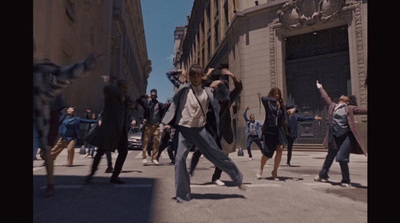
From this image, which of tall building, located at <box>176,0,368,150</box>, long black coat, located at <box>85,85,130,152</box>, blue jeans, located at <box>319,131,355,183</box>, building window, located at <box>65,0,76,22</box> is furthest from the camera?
building window, located at <box>65,0,76,22</box>

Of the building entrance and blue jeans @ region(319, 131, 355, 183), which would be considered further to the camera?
the building entrance

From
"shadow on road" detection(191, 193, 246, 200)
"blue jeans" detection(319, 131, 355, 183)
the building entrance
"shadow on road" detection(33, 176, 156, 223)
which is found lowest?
"shadow on road" detection(191, 193, 246, 200)

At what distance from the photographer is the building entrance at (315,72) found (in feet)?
52.7

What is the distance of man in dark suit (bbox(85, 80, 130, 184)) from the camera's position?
5.12 meters

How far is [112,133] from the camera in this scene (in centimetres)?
515

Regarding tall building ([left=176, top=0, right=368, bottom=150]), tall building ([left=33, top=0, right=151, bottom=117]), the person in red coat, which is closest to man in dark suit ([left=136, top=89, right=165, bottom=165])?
tall building ([left=33, top=0, right=151, bottom=117])

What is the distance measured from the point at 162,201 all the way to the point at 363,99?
13288 mm

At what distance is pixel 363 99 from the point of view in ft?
47.0

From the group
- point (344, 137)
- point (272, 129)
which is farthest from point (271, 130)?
point (344, 137)

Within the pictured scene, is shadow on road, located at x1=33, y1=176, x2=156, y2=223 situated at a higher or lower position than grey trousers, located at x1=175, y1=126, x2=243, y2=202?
lower

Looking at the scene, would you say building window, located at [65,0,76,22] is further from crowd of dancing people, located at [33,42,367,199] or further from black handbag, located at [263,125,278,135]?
black handbag, located at [263,125,278,135]

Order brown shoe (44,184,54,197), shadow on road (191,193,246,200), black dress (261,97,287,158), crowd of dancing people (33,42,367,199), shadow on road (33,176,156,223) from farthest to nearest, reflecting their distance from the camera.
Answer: black dress (261,97,287,158) → shadow on road (191,193,246,200) → brown shoe (44,184,54,197) → crowd of dancing people (33,42,367,199) → shadow on road (33,176,156,223)
